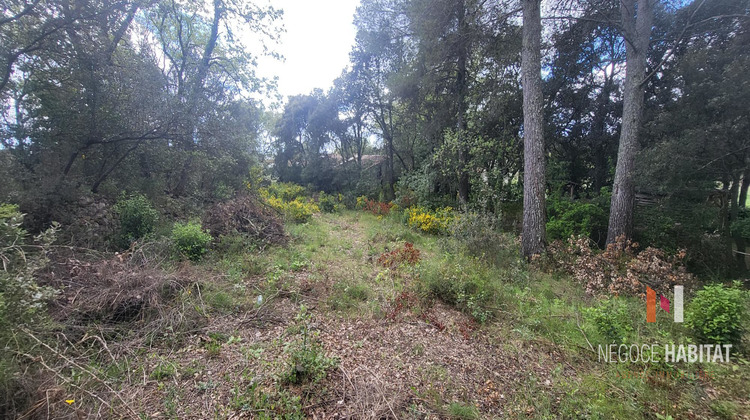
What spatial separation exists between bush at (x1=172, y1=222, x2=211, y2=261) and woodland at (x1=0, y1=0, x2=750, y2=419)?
4 cm

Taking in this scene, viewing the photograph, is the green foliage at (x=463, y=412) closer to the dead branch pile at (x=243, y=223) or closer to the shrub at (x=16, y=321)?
the shrub at (x=16, y=321)

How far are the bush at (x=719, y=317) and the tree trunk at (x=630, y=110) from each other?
163 inches

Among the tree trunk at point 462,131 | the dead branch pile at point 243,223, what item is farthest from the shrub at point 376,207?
the dead branch pile at point 243,223

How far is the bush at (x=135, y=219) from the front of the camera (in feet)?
17.6

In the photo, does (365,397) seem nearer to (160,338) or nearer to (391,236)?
(160,338)

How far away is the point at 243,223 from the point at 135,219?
6.81 feet

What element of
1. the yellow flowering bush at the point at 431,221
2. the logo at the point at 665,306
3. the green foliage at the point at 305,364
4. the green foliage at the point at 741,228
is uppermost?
the yellow flowering bush at the point at 431,221

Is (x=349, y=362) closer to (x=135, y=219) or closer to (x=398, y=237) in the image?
(x=398, y=237)

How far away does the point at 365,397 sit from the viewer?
2229mm

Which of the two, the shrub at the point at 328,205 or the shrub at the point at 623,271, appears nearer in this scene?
the shrub at the point at 623,271

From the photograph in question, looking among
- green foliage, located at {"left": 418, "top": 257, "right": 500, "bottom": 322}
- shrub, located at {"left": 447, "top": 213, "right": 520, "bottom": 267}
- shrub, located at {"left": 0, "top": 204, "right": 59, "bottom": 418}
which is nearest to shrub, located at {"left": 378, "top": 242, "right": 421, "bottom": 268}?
green foliage, located at {"left": 418, "top": 257, "right": 500, "bottom": 322}

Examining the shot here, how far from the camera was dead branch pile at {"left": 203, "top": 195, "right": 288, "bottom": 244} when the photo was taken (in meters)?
6.31

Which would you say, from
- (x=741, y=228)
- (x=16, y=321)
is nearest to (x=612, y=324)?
(x=16, y=321)

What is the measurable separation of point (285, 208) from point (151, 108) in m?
5.15
